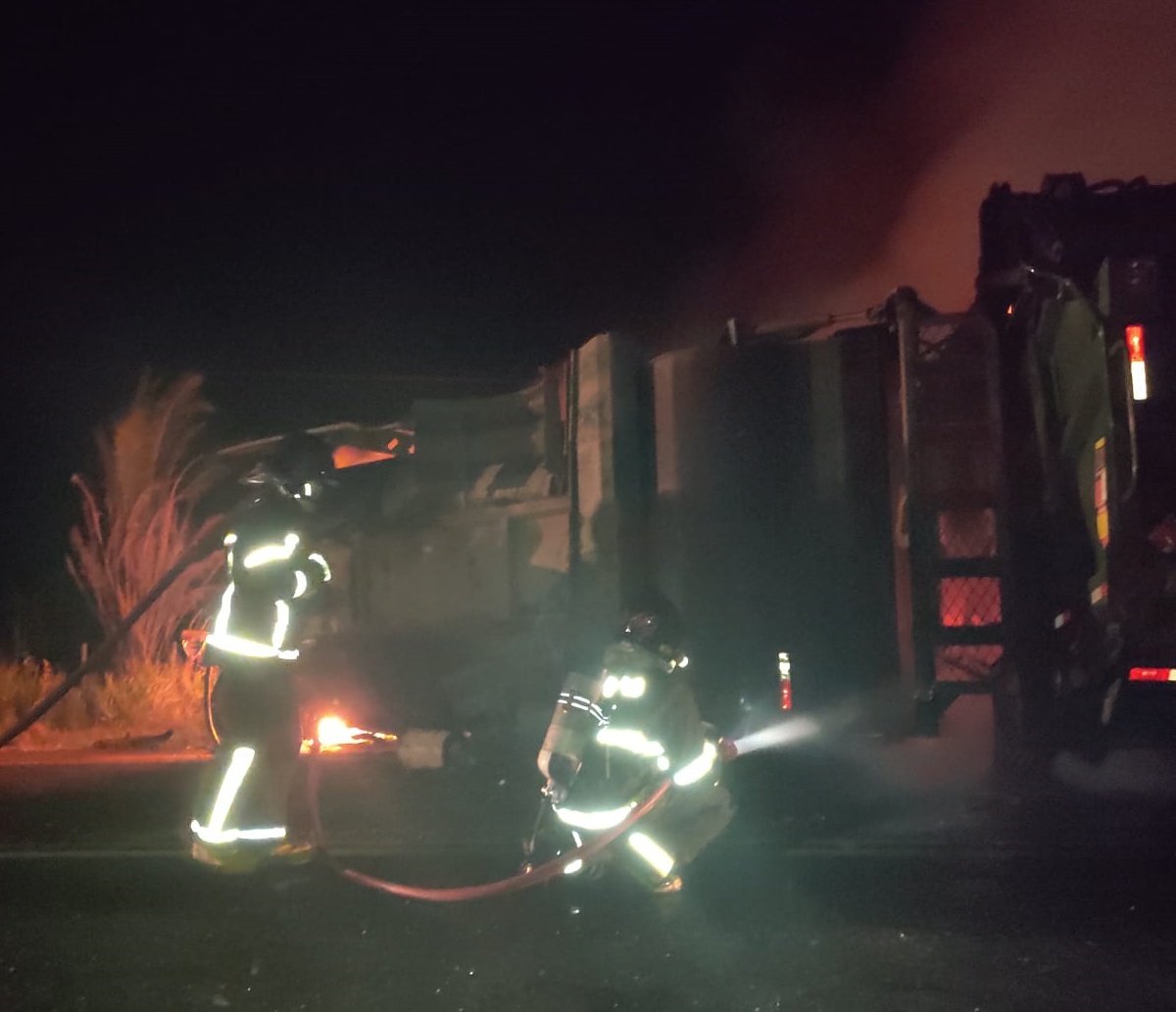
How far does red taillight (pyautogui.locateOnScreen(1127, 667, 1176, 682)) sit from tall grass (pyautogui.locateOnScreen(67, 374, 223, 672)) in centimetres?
760

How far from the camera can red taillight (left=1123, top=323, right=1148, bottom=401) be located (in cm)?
559

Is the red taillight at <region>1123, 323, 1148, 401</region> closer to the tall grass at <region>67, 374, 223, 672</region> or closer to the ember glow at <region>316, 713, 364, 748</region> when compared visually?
the ember glow at <region>316, 713, 364, 748</region>

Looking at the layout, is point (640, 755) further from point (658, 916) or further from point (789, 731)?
point (789, 731)

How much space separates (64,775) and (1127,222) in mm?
7152

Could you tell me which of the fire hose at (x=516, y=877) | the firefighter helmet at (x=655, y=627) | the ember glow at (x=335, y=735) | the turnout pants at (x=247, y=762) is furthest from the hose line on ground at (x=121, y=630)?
the firefighter helmet at (x=655, y=627)

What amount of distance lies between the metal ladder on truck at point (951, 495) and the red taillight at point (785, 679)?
2.15 feet

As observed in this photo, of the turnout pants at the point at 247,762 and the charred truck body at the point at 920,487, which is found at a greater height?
the charred truck body at the point at 920,487

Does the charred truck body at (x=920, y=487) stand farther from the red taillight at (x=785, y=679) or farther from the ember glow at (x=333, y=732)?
the ember glow at (x=333, y=732)

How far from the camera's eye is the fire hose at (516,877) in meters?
4.64

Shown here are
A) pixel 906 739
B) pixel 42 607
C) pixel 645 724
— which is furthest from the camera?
pixel 42 607

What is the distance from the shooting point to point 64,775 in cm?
829

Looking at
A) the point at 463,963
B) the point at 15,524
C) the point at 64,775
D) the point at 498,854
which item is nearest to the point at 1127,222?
the point at 498,854

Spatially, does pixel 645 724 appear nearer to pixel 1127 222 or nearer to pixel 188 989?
pixel 188 989

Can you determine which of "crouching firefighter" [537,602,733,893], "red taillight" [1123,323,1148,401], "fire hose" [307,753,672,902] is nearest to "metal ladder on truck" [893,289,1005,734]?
"red taillight" [1123,323,1148,401]
